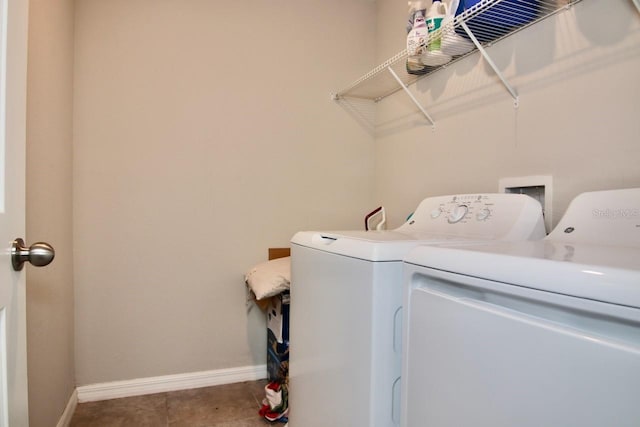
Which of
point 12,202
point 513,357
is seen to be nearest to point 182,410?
point 12,202

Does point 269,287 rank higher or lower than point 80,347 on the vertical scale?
higher

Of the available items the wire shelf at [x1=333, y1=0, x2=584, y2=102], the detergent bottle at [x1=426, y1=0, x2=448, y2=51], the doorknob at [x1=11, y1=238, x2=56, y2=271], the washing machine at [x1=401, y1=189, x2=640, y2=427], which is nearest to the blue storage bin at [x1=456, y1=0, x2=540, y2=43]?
the wire shelf at [x1=333, y1=0, x2=584, y2=102]

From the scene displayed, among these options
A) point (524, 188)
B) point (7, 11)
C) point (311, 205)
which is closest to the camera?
point (7, 11)

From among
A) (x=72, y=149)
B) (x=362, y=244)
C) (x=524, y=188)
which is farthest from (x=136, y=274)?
(x=524, y=188)

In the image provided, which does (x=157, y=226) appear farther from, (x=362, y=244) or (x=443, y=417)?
(x=443, y=417)

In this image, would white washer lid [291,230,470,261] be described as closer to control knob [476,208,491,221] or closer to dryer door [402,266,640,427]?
dryer door [402,266,640,427]

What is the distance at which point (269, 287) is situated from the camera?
1.86 metres

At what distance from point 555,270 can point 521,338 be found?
0.12 meters

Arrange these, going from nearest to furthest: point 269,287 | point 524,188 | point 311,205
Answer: point 524,188 → point 269,287 → point 311,205

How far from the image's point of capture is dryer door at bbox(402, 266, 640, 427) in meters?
0.51

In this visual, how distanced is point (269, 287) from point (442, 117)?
1.16 metres

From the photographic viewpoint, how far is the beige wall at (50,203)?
1.37 m

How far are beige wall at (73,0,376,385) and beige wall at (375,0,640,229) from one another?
63cm

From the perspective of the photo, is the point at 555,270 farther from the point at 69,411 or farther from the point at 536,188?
the point at 69,411
